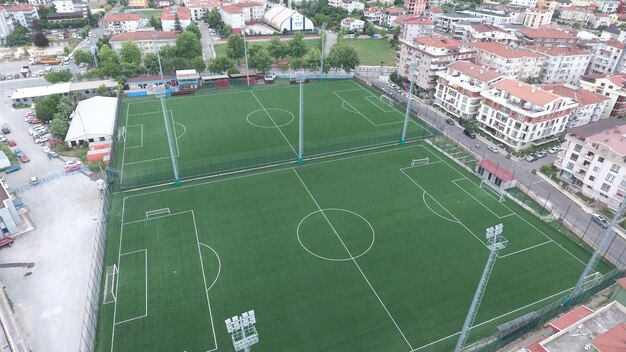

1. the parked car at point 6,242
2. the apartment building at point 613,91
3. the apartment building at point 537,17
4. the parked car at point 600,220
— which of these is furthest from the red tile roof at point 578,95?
the apartment building at point 537,17

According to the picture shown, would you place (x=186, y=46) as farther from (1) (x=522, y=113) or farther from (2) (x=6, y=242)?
(1) (x=522, y=113)

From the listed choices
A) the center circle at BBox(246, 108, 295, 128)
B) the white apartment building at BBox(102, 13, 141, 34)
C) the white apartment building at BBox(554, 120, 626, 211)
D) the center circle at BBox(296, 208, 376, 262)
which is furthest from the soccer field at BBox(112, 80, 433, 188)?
the white apartment building at BBox(102, 13, 141, 34)

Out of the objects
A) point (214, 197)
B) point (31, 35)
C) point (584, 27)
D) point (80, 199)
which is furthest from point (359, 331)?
point (584, 27)

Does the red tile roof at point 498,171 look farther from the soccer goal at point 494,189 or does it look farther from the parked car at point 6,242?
the parked car at point 6,242

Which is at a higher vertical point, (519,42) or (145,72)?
(519,42)

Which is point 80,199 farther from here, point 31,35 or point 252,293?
point 31,35

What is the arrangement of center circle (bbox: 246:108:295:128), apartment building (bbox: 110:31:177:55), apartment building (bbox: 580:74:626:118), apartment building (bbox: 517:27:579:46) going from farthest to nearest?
apartment building (bbox: 517:27:579:46) < apartment building (bbox: 110:31:177:55) < apartment building (bbox: 580:74:626:118) < center circle (bbox: 246:108:295:128)

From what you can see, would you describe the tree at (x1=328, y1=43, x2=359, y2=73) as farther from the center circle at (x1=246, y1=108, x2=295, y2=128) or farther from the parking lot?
the parking lot
